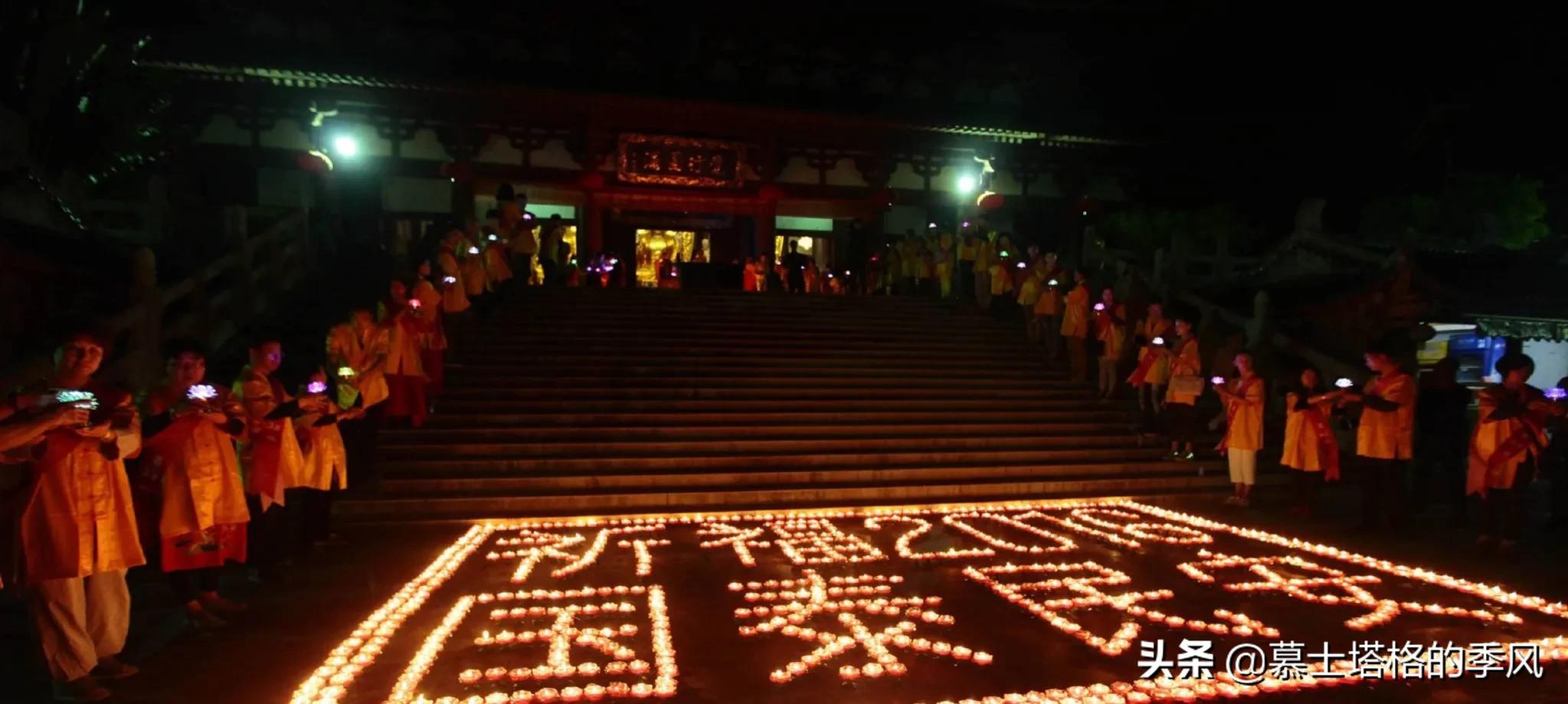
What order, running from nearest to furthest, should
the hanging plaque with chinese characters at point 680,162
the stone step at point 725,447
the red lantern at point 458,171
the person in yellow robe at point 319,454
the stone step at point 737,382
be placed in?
the person in yellow robe at point 319,454 < the stone step at point 725,447 < the stone step at point 737,382 < the red lantern at point 458,171 < the hanging plaque with chinese characters at point 680,162

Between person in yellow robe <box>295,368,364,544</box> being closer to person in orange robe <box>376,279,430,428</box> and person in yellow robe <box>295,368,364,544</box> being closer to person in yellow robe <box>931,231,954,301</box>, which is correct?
person in orange robe <box>376,279,430,428</box>

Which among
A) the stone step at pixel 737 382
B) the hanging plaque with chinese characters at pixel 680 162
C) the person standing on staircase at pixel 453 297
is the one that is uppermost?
the hanging plaque with chinese characters at pixel 680 162

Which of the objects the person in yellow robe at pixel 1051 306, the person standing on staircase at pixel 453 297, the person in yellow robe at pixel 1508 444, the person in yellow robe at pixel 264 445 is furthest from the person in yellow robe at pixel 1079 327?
the person in yellow robe at pixel 264 445

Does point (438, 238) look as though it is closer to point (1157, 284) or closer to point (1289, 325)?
point (1157, 284)

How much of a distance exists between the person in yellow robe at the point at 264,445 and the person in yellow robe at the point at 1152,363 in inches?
337

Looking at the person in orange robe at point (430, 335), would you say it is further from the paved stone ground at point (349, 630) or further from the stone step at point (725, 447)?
the paved stone ground at point (349, 630)

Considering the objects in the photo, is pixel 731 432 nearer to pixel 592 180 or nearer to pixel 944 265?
pixel 944 265

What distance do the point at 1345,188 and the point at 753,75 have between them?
42.5ft

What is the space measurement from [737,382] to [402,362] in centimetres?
381

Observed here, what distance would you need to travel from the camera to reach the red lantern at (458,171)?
16.0 meters

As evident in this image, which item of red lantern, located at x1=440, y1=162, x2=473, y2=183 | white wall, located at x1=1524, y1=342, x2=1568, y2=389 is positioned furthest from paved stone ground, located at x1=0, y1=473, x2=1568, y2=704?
red lantern, located at x1=440, y1=162, x2=473, y2=183

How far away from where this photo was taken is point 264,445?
5.32 metres

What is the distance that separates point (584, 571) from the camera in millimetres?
5934

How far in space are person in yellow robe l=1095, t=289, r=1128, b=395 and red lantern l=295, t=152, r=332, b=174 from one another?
40.7 ft
